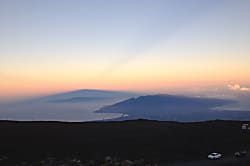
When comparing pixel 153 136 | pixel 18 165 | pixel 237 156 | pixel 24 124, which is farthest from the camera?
pixel 24 124

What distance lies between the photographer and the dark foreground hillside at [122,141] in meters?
52.5

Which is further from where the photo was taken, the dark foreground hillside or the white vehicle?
the white vehicle

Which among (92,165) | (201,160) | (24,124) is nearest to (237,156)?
(201,160)

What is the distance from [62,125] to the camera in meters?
72.8

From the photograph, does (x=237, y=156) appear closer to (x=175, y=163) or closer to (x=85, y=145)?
(x=175, y=163)

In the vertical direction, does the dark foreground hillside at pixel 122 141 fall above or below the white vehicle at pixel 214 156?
above

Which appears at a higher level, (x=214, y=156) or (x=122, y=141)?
(x=122, y=141)

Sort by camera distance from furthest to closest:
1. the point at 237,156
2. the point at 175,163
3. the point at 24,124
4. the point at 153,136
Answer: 1. the point at 24,124
2. the point at 153,136
3. the point at 237,156
4. the point at 175,163

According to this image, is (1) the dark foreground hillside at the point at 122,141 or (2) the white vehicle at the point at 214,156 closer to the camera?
(1) the dark foreground hillside at the point at 122,141

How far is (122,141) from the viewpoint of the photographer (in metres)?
61.3

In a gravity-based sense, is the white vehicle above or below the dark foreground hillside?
below

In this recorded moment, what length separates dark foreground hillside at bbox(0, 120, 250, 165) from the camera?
5253cm

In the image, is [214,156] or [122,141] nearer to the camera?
[214,156]

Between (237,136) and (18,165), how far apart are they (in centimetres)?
3651
